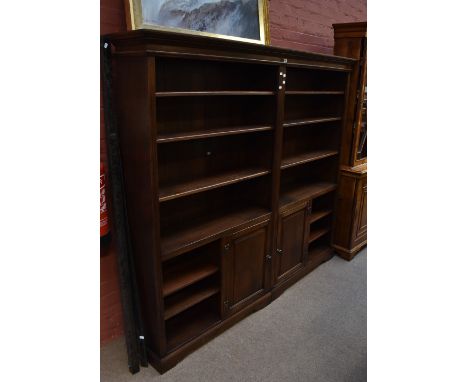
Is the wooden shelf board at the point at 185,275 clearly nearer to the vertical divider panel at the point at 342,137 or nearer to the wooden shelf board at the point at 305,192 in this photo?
the wooden shelf board at the point at 305,192

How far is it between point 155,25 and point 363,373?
2297 millimetres

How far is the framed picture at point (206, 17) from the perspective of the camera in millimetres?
1949

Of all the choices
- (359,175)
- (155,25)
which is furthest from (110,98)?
(359,175)

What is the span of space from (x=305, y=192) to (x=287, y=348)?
128 cm

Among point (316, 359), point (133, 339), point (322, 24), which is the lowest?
point (316, 359)

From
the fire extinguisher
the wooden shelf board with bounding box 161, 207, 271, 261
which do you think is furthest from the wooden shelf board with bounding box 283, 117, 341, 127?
the fire extinguisher

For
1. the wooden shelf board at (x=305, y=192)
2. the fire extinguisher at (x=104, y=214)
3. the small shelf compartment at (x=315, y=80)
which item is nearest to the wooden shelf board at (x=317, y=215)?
the wooden shelf board at (x=305, y=192)

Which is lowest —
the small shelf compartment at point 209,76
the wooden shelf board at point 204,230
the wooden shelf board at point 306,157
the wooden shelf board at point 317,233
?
the wooden shelf board at point 317,233

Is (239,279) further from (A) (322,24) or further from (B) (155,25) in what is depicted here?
(A) (322,24)

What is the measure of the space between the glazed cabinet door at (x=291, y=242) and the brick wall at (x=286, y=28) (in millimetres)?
1234

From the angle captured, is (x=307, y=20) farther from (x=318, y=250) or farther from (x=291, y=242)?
(x=318, y=250)

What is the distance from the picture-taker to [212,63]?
90.4 inches

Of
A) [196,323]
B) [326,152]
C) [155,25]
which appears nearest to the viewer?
[155,25]

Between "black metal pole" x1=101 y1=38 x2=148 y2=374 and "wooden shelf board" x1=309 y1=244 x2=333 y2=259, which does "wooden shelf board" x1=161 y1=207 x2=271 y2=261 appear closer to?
"black metal pole" x1=101 y1=38 x2=148 y2=374
